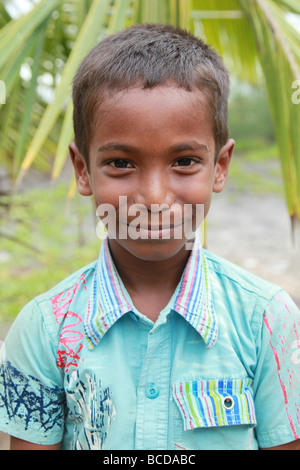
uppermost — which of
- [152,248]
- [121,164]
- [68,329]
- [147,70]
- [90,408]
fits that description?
[147,70]

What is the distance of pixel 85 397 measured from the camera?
908mm

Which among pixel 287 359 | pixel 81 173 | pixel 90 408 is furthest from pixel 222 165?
pixel 90 408

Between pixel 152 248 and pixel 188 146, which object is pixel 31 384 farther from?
pixel 188 146

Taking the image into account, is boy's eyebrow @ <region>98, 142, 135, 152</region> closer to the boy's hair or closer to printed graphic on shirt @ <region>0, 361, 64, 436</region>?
the boy's hair

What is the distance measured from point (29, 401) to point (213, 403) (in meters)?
0.33

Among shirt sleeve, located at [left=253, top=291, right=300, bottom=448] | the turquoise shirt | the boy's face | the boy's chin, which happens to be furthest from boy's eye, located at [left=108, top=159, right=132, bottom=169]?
shirt sleeve, located at [left=253, top=291, right=300, bottom=448]

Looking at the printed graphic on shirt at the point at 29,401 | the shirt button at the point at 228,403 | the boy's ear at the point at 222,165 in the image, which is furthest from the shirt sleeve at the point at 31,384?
the boy's ear at the point at 222,165

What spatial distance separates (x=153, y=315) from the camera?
3.14 feet

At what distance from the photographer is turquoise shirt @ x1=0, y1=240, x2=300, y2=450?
890 millimetres

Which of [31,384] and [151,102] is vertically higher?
[151,102]

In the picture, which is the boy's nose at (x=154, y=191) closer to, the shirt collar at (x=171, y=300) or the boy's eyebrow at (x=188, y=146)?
the boy's eyebrow at (x=188, y=146)

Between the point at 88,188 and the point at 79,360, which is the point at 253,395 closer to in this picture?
the point at 79,360

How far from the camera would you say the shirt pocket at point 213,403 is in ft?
2.89

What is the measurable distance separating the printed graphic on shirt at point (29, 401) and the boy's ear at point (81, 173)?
344 mm
